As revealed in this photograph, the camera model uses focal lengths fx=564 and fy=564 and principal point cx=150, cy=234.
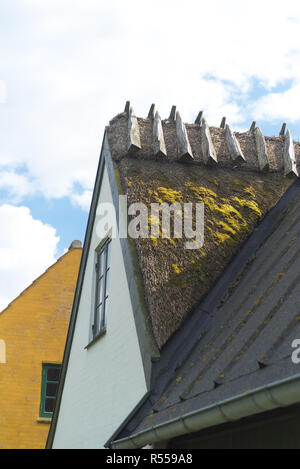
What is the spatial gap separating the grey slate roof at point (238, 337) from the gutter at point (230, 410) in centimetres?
13

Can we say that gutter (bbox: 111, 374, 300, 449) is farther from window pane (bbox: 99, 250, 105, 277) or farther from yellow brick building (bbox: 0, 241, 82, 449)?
yellow brick building (bbox: 0, 241, 82, 449)

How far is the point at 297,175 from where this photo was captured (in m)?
8.86

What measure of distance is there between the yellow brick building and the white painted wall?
418cm

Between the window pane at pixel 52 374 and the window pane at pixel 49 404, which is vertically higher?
the window pane at pixel 52 374

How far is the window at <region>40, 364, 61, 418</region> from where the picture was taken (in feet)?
46.0

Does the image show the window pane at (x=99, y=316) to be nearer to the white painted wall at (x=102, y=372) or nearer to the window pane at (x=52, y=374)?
the white painted wall at (x=102, y=372)

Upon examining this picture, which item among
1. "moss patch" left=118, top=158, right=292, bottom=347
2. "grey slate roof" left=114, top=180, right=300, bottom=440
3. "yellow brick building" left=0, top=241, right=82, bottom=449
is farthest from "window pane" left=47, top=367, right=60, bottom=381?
"grey slate roof" left=114, top=180, right=300, bottom=440

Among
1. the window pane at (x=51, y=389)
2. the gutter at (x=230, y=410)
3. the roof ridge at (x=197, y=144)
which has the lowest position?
the gutter at (x=230, y=410)

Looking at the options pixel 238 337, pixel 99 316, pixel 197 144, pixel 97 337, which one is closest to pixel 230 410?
pixel 238 337

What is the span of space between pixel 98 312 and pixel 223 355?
13.8 feet

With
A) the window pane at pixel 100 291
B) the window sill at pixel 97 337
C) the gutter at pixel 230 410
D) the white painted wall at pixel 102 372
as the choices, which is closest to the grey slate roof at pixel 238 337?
the gutter at pixel 230 410

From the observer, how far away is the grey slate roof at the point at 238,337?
4.11 metres
